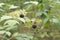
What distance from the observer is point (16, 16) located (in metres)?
1.15

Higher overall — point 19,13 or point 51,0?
point 51,0

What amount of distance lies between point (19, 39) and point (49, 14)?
1.10 feet

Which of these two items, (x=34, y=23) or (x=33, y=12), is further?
(x=33, y=12)

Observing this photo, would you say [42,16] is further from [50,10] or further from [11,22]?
[11,22]

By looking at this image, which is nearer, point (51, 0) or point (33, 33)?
point (33, 33)

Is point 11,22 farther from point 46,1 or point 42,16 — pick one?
point 46,1

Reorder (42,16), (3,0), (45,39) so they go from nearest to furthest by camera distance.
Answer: (42,16) → (45,39) → (3,0)

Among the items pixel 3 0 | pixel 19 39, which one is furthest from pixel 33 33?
pixel 3 0

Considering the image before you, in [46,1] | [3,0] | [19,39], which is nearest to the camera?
[19,39]

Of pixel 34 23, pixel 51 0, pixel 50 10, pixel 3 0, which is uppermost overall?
pixel 3 0

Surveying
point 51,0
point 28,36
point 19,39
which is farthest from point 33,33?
point 51,0

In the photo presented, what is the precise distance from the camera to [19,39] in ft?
3.89

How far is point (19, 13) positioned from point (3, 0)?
3.57ft

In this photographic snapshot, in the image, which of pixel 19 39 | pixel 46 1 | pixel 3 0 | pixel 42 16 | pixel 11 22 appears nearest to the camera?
pixel 11 22
